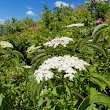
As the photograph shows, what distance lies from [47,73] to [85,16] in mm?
5820

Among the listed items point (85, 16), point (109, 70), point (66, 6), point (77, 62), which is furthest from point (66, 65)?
point (66, 6)

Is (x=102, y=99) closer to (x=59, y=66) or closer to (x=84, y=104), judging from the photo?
(x=84, y=104)

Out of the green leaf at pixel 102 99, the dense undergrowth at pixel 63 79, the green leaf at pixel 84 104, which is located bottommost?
the green leaf at pixel 84 104

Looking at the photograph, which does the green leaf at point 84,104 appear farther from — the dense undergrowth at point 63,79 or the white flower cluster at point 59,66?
the white flower cluster at point 59,66

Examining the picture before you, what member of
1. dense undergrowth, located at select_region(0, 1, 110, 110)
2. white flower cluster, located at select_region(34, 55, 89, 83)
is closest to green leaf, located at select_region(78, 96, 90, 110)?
dense undergrowth, located at select_region(0, 1, 110, 110)

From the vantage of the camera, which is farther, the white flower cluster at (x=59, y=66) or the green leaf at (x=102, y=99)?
the white flower cluster at (x=59, y=66)

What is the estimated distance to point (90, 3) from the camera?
9.53m

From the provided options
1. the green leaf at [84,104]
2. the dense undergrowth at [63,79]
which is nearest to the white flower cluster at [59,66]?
the dense undergrowth at [63,79]

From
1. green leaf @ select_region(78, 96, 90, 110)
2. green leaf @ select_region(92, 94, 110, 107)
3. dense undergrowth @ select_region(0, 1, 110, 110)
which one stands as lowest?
green leaf @ select_region(78, 96, 90, 110)

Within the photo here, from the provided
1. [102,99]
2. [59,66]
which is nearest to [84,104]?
[102,99]

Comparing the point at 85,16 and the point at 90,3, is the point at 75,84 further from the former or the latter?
the point at 90,3

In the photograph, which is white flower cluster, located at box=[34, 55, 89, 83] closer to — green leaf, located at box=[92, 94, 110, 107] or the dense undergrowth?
the dense undergrowth

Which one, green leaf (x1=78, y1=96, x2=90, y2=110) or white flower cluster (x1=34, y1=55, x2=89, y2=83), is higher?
white flower cluster (x1=34, y1=55, x2=89, y2=83)

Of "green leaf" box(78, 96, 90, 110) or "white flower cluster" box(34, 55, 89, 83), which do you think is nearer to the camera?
"green leaf" box(78, 96, 90, 110)
